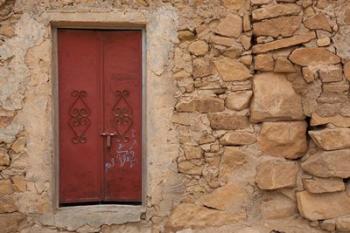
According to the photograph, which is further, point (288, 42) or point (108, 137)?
point (108, 137)

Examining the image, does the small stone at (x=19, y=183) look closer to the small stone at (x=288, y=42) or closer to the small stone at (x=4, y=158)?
the small stone at (x=4, y=158)

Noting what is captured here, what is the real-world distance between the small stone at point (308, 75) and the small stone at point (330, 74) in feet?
0.20

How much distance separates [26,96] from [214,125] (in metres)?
1.44

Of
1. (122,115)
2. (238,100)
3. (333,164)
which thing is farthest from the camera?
(122,115)

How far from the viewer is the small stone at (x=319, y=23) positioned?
3408 millimetres

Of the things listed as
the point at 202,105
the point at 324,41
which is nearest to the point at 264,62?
the point at 324,41

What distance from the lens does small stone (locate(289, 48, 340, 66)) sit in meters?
3.41

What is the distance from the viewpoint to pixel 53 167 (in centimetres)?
350

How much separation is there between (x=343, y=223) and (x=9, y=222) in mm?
2510

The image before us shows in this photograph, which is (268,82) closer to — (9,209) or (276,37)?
(276,37)

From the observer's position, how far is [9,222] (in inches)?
135

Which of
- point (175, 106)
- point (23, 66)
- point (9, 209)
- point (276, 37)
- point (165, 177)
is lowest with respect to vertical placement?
point (9, 209)

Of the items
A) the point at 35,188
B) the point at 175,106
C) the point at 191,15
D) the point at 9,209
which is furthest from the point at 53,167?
the point at 191,15

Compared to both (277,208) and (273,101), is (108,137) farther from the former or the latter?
(277,208)
